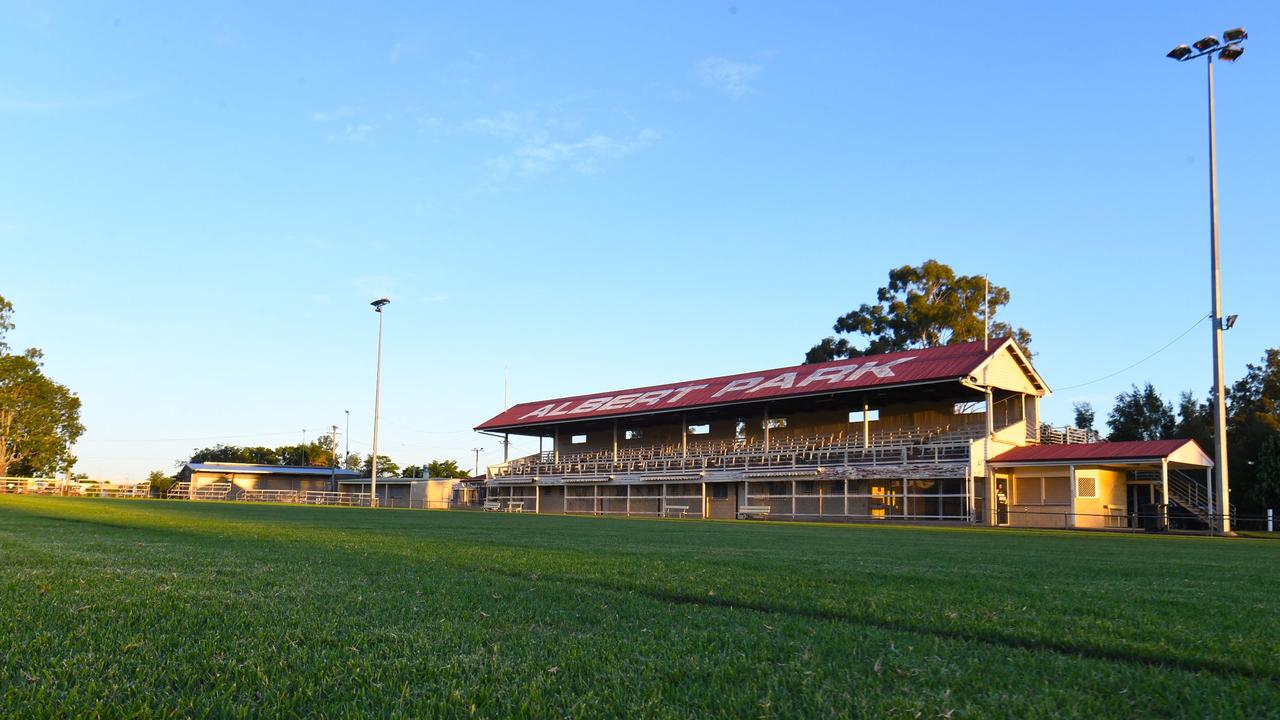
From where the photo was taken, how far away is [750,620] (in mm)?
4141

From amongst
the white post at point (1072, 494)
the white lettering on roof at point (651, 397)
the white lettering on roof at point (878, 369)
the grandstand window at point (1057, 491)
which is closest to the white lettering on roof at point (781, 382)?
the white lettering on roof at point (878, 369)

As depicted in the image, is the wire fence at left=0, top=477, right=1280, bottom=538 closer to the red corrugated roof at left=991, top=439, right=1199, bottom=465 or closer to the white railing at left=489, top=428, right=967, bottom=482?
the white railing at left=489, top=428, right=967, bottom=482

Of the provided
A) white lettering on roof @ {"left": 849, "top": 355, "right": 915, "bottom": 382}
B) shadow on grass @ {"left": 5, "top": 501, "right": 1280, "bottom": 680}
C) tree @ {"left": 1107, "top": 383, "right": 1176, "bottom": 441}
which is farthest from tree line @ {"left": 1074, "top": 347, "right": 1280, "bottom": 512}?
shadow on grass @ {"left": 5, "top": 501, "right": 1280, "bottom": 680}

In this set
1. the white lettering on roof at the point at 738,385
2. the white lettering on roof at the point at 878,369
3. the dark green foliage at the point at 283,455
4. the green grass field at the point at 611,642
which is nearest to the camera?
the green grass field at the point at 611,642

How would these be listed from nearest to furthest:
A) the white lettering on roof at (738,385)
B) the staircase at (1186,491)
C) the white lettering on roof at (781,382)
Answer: the staircase at (1186,491)
the white lettering on roof at (781,382)
the white lettering on roof at (738,385)

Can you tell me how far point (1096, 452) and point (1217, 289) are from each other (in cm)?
685

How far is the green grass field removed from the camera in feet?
8.53

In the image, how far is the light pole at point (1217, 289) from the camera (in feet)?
86.0

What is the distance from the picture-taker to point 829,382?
123 feet

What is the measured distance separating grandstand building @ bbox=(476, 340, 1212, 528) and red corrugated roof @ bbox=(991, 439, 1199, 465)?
7 cm

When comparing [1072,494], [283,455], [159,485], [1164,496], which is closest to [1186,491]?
[1072,494]

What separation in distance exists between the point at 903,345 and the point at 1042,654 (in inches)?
2097

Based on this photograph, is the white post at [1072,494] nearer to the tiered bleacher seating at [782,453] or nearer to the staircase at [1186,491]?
the tiered bleacher seating at [782,453]

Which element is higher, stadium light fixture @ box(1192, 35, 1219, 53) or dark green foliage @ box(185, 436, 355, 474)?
stadium light fixture @ box(1192, 35, 1219, 53)
